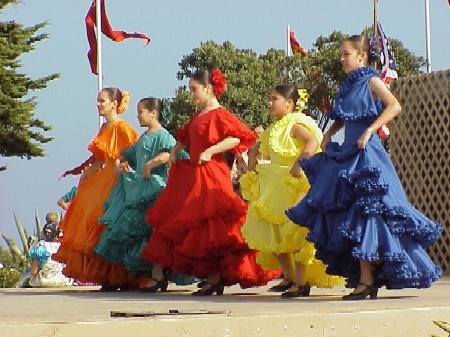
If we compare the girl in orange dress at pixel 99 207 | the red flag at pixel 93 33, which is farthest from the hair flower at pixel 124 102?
the red flag at pixel 93 33

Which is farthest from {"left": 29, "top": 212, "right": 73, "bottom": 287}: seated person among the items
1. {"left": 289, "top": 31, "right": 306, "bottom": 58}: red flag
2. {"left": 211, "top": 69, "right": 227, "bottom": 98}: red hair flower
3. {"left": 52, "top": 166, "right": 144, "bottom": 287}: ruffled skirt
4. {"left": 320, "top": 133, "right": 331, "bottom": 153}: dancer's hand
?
{"left": 289, "top": 31, "right": 306, "bottom": 58}: red flag

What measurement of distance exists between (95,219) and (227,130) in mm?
1582

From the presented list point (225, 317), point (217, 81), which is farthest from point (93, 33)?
point (225, 317)

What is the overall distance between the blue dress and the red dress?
2.87 ft

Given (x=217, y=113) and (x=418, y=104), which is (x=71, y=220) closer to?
(x=217, y=113)

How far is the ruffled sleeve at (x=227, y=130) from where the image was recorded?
894 centimetres

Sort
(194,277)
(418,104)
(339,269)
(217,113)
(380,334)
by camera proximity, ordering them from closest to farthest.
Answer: (380,334) < (339,269) < (217,113) < (194,277) < (418,104)

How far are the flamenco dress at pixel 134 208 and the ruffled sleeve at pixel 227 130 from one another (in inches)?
27.4

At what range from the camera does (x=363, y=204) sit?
7.75 m

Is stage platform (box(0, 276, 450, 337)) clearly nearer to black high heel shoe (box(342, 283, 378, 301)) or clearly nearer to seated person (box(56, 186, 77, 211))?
black high heel shoe (box(342, 283, 378, 301))

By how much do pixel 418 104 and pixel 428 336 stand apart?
8.90 metres

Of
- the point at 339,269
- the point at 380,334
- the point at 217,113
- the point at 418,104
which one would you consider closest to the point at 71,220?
the point at 217,113

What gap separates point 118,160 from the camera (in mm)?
9977

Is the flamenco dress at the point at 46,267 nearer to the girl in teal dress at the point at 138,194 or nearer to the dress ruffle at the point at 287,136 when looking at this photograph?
the girl in teal dress at the point at 138,194
